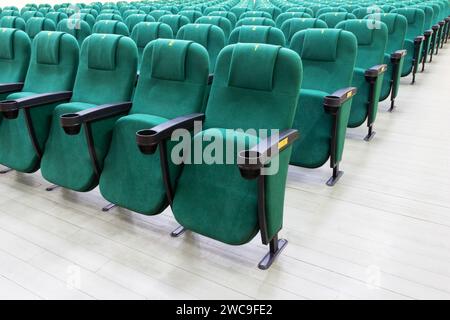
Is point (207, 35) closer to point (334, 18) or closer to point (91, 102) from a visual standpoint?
point (91, 102)

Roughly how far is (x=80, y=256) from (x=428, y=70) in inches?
207

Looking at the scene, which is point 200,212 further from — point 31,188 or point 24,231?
point 31,188

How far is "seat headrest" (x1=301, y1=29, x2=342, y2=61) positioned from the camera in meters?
2.27

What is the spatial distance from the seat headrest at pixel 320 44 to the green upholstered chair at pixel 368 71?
38 centimetres

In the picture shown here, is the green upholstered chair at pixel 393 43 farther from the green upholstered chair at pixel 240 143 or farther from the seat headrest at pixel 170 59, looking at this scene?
the seat headrest at pixel 170 59

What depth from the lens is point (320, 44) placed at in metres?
2.31

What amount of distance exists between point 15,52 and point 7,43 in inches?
2.7

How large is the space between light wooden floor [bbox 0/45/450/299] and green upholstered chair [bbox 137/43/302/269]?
0.46ft

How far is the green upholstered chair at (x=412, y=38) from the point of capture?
4.00m

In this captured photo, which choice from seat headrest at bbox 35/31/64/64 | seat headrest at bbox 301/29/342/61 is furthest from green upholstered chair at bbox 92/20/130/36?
seat headrest at bbox 301/29/342/61

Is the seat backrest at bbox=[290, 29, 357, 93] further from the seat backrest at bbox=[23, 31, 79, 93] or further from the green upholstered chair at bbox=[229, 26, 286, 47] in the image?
the seat backrest at bbox=[23, 31, 79, 93]

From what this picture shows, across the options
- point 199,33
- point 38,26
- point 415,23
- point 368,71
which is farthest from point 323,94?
point 38,26

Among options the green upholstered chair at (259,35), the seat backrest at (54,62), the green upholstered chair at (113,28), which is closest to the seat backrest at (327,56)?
the green upholstered chair at (259,35)

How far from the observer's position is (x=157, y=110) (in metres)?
1.87
